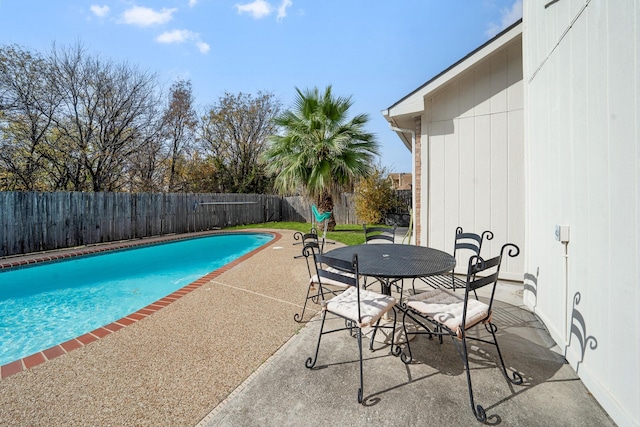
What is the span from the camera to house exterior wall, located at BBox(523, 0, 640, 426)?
1600mm

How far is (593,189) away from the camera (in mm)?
2018

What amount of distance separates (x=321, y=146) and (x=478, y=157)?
575cm

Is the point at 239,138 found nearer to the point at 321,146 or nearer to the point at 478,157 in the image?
the point at 321,146

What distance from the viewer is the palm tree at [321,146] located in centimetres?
973

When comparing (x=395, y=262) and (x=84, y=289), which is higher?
(x=395, y=262)

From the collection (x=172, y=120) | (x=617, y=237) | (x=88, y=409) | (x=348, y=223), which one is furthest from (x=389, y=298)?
(x=172, y=120)

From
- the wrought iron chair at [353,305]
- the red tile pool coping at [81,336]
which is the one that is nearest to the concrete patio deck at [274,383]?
the red tile pool coping at [81,336]

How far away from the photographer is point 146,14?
8477 mm

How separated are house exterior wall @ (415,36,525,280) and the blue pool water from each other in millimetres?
5241

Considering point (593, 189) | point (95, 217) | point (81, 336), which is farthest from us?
point (95, 217)

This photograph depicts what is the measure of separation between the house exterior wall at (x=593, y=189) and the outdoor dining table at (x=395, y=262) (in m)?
0.96

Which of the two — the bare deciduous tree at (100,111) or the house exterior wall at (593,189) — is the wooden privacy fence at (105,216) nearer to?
the bare deciduous tree at (100,111)

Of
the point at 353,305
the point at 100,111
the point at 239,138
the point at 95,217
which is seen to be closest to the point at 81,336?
the point at 353,305

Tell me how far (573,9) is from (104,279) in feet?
27.5
